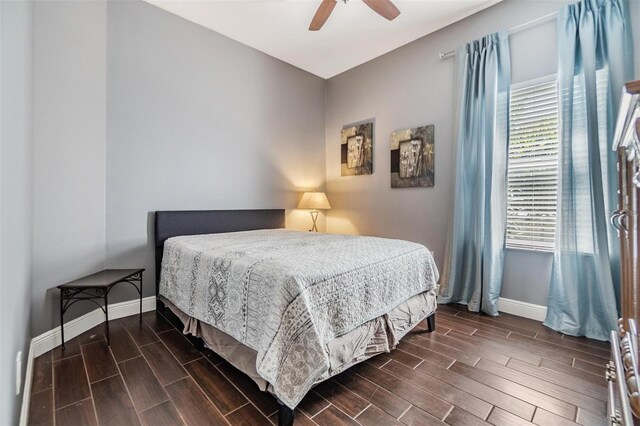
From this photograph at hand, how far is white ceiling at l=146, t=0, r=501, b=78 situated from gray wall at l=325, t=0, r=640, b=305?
20 cm

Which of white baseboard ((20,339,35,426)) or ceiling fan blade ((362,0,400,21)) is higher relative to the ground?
ceiling fan blade ((362,0,400,21))

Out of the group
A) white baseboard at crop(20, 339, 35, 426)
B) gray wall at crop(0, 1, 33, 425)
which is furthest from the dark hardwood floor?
gray wall at crop(0, 1, 33, 425)

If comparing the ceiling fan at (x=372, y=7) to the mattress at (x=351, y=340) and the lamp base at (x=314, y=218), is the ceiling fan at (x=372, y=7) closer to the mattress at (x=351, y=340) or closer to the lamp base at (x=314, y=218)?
the mattress at (x=351, y=340)

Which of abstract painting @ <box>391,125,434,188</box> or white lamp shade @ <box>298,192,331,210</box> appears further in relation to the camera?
white lamp shade @ <box>298,192,331,210</box>

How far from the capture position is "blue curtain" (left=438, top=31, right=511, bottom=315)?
106 inches

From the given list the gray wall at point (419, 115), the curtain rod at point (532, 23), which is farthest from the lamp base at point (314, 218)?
the curtain rod at point (532, 23)

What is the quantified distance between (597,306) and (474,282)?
89 cm

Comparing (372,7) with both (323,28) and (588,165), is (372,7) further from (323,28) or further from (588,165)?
(588,165)

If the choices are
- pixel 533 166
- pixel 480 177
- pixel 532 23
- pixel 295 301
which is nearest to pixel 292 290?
pixel 295 301

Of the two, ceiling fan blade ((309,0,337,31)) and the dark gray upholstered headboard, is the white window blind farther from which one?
the dark gray upholstered headboard

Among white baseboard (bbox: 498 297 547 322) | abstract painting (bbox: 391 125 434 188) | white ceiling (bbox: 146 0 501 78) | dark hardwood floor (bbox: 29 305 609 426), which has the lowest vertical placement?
dark hardwood floor (bbox: 29 305 609 426)

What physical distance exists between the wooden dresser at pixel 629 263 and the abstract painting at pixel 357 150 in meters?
2.69

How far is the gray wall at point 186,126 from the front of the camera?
2.57 m

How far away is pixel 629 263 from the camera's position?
3.72ft
